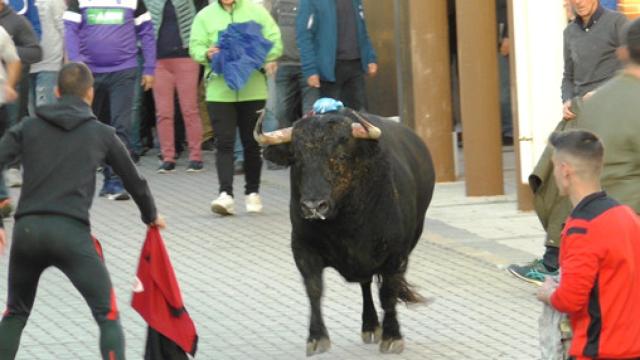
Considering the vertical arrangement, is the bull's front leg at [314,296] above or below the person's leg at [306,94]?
above

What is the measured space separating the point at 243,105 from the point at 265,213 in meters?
1.03

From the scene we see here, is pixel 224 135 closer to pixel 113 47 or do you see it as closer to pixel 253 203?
pixel 253 203

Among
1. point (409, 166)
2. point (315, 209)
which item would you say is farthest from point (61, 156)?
point (409, 166)

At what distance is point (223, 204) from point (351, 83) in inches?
88.2

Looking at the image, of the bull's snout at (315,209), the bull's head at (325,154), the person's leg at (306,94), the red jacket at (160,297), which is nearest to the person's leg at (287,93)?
the person's leg at (306,94)

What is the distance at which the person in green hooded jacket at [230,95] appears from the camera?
48.6ft

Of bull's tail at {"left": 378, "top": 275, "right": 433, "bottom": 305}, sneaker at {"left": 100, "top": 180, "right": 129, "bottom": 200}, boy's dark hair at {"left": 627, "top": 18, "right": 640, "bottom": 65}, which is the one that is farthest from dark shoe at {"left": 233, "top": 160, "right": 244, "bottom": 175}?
boy's dark hair at {"left": 627, "top": 18, "right": 640, "bottom": 65}

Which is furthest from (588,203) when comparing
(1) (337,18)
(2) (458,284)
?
(1) (337,18)

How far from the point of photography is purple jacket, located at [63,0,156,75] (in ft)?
52.1

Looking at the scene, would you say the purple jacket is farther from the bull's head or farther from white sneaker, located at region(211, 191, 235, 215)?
the bull's head

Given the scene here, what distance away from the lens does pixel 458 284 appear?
39.0 ft

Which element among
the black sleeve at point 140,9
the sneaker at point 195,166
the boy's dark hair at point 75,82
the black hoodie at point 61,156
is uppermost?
the boy's dark hair at point 75,82

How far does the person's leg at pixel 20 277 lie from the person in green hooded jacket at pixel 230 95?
6231 millimetres

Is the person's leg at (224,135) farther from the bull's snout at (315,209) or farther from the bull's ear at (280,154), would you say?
the bull's snout at (315,209)
